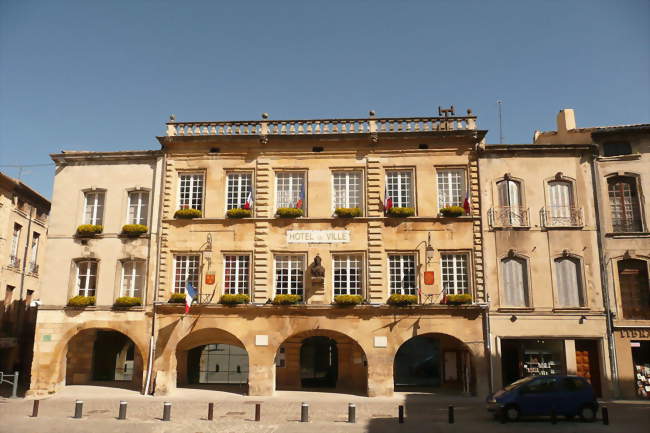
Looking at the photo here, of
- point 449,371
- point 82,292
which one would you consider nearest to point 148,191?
point 82,292

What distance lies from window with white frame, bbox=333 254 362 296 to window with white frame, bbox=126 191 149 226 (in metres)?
9.76

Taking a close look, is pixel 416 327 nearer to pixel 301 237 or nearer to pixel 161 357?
pixel 301 237

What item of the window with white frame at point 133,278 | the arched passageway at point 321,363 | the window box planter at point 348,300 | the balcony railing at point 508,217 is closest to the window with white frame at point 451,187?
the balcony railing at point 508,217

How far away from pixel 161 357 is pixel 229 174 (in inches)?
366

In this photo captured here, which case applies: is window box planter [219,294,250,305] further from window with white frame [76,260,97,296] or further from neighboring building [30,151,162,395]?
window with white frame [76,260,97,296]

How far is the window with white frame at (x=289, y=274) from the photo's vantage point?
83.9 ft

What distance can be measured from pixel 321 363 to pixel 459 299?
9015 mm

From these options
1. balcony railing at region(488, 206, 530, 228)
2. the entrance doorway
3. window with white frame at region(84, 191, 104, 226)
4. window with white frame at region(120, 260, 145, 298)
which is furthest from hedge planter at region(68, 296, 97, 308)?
balcony railing at region(488, 206, 530, 228)

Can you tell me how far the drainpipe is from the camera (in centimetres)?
2403

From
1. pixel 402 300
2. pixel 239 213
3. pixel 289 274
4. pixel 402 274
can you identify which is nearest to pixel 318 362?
pixel 289 274

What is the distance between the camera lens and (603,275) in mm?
24828

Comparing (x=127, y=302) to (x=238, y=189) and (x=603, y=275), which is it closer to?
(x=238, y=189)

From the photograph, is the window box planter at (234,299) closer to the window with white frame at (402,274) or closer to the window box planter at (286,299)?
the window box planter at (286,299)

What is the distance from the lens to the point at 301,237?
25.8 m
